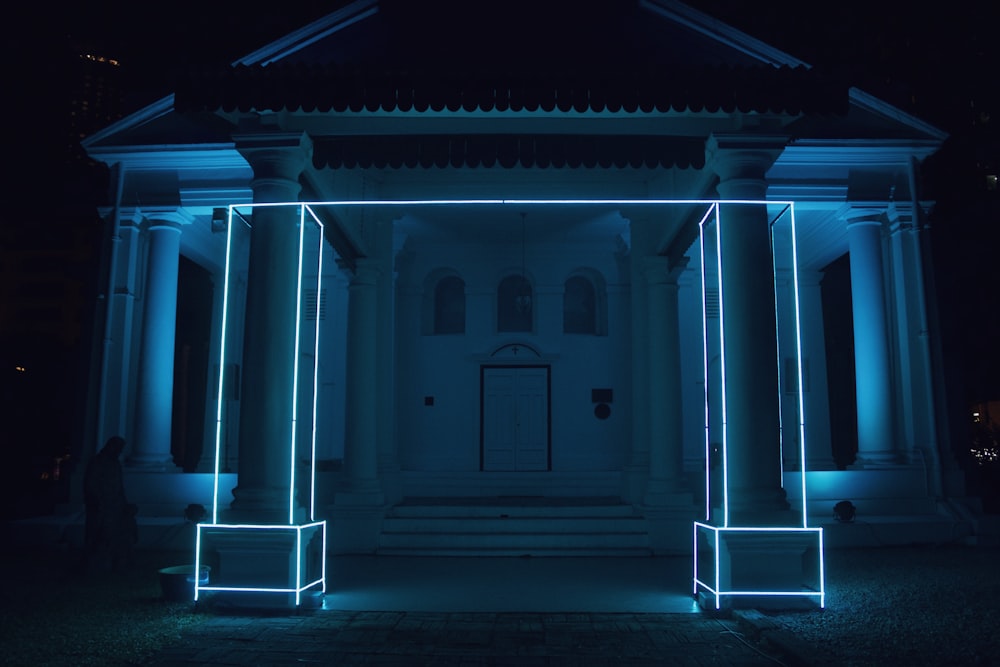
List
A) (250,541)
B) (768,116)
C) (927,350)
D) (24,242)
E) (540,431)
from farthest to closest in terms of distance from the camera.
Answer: (540,431) < (24,242) < (927,350) < (768,116) < (250,541)

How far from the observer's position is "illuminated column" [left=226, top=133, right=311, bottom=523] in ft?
23.0

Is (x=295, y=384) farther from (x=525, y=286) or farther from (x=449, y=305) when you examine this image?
(x=525, y=286)

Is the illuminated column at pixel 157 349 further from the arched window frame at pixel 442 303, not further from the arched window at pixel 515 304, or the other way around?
the arched window at pixel 515 304

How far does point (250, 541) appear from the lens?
264 inches

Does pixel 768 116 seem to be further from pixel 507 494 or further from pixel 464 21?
pixel 507 494

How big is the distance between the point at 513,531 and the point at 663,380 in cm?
310

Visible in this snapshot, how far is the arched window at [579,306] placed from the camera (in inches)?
668

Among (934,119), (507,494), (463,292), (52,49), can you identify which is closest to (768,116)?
(507,494)

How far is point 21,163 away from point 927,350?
17.9 m

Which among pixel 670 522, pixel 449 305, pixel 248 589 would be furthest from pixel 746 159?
pixel 449 305

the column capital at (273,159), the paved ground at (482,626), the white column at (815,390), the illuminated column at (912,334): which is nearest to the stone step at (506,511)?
the paved ground at (482,626)

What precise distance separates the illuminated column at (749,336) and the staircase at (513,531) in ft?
12.9

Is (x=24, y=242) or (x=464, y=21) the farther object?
(x=24, y=242)

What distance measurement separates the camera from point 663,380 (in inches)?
449
